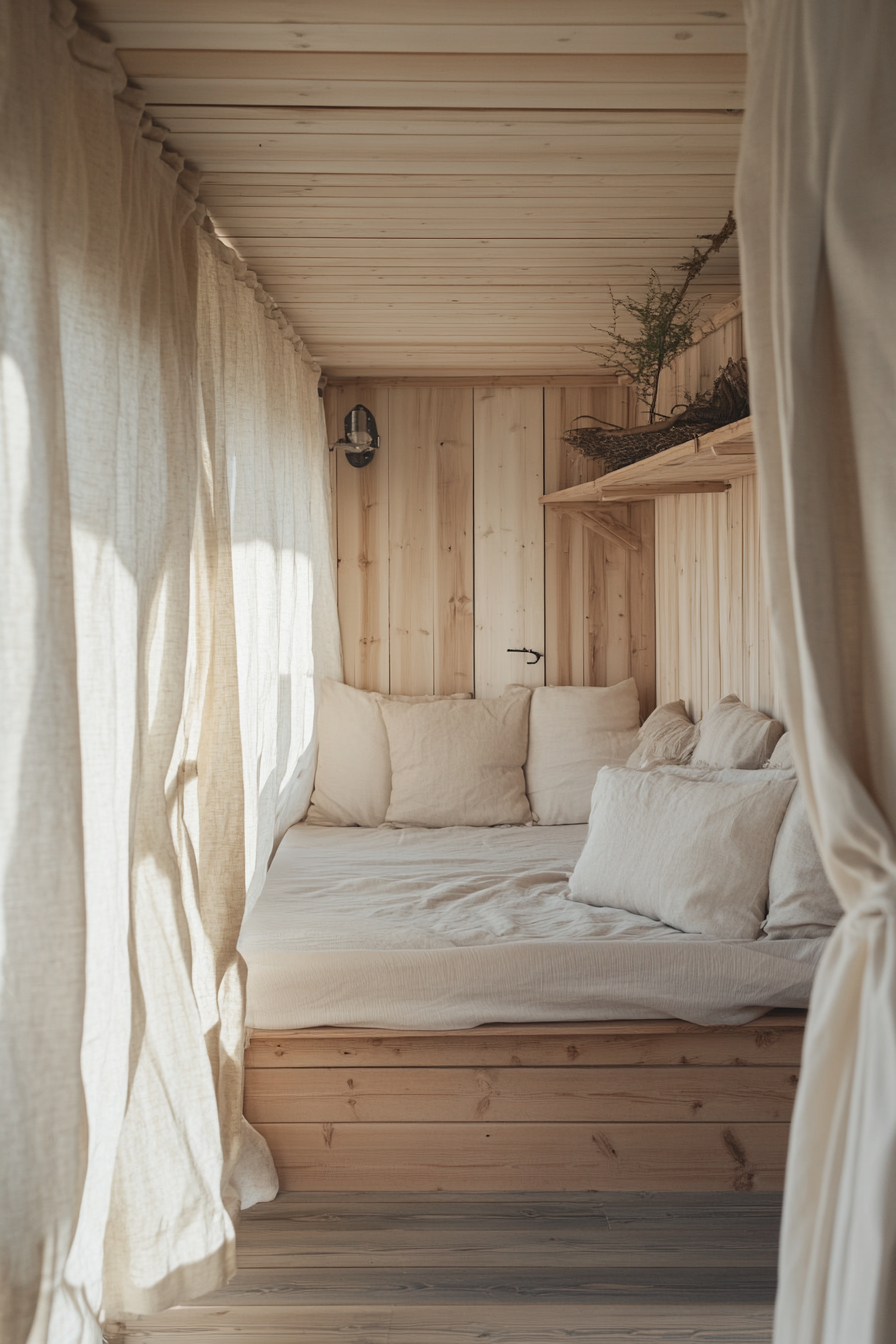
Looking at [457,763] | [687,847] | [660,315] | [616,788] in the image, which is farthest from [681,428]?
[457,763]

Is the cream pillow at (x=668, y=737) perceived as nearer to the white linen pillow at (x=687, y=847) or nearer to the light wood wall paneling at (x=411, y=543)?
the white linen pillow at (x=687, y=847)

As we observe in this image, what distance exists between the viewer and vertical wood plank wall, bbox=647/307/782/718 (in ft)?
9.79

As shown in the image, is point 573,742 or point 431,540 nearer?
point 573,742

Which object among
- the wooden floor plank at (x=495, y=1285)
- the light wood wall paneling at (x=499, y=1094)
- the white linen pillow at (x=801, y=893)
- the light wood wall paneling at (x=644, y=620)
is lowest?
the wooden floor plank at (x=495, y=1285)

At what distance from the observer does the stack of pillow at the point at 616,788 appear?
2234mm

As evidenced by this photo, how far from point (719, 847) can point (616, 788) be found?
1.38 feet

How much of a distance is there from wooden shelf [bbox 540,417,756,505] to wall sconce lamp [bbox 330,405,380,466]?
0.74m

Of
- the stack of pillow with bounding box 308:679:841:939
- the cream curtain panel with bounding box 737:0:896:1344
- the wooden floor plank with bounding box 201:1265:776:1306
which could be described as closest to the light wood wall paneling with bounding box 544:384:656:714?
the stack of pillow with bounding box 308:679:841:939

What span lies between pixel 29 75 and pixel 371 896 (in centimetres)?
195

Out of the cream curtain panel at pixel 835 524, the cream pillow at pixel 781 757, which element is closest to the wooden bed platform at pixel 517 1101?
the cream pillow at pixel 781 757

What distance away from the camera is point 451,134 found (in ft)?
6.48

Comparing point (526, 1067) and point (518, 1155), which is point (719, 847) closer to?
point (526, 1067)

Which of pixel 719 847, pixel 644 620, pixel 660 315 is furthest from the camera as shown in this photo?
pixel 644 620

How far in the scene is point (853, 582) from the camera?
1218 mm
